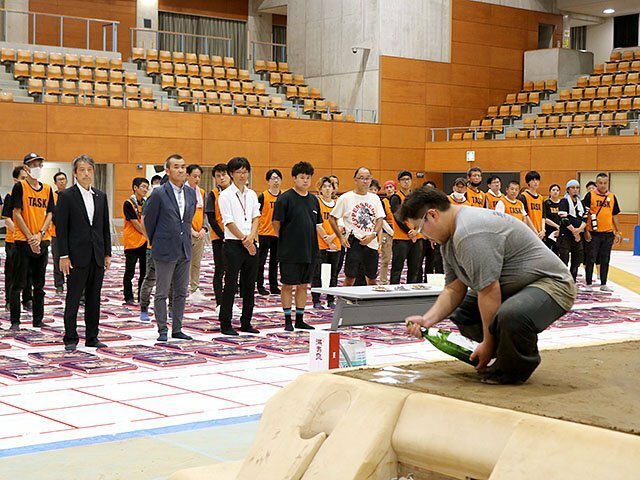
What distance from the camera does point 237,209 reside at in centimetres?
944

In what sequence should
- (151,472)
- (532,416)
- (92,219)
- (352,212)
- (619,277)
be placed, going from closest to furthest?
(532,416) → (151,472) → (92,219) → (352,212) → (619,277)

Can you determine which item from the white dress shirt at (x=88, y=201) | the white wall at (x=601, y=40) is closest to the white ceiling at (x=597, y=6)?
the white wall at (x=601, y=40)

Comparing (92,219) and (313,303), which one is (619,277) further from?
(92,219)

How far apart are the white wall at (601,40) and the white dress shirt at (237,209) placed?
89.3 ft

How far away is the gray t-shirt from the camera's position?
4457 millimetres

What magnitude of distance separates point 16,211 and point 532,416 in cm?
744

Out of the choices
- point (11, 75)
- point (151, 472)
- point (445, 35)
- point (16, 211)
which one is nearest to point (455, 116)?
point (445, 35)

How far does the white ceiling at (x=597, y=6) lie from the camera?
31172mm

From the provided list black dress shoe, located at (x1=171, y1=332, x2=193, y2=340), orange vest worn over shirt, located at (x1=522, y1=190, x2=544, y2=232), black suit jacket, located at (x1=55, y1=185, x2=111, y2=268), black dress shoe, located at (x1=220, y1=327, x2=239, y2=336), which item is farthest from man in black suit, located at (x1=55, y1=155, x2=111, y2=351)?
orange vest worn over shirt, located at (x1=522, y1=190, x2=544, y2=232)

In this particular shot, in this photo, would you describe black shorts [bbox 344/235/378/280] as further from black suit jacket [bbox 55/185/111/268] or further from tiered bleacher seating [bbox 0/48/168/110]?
tiered bleacher seating [bbox 0/48/168/110]

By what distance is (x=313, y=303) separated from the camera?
12070 mm

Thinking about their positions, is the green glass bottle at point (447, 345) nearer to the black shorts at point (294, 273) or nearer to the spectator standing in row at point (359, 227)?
the black shorts at point (294, 273)

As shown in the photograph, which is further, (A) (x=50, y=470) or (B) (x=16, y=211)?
(B) (x=16, y=211)

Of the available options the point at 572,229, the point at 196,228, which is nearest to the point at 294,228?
the point at 196,228
